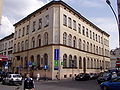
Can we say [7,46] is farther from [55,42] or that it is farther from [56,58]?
[56,58]

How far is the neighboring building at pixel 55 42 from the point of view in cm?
3828

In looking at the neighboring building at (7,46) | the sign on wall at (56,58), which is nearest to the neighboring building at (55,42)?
the sign on wall at (56,58)

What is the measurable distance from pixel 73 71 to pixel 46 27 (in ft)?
39.2

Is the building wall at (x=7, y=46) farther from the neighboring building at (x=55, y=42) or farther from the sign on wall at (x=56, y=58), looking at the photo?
the sign on wall at (x=56, y=58)

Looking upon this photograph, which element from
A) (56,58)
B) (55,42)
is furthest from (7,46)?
(56,58)

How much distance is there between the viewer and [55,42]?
3838cm

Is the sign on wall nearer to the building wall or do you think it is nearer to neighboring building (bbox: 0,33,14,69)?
neighboring building (bbox: 0,33,14,69)

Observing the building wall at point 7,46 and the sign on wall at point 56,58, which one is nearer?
the sign on wall at point 56,58

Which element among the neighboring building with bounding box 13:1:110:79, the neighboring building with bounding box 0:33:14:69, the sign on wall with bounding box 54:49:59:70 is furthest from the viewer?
the neighboring building with bounding box 0:33:14:69

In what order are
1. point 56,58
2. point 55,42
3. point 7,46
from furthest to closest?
point 7,46 → point 55,42 → point 56,58

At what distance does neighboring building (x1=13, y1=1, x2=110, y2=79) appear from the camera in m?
38.3

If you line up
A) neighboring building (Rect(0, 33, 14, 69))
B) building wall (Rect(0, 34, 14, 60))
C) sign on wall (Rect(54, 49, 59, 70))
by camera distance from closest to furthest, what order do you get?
sign on wall (Rect(54, 49, 59, 70)) < neighboring building (Rect(0, 33, 14, 69)) < building wall (Rect(0, 34, 14, 60))

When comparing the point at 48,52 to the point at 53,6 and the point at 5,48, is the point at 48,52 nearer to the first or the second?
the point at 53,6

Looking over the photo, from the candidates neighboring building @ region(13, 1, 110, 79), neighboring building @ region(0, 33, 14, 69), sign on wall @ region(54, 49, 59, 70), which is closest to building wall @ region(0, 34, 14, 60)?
neighboring building @ region(0, 33, 14, 69)
